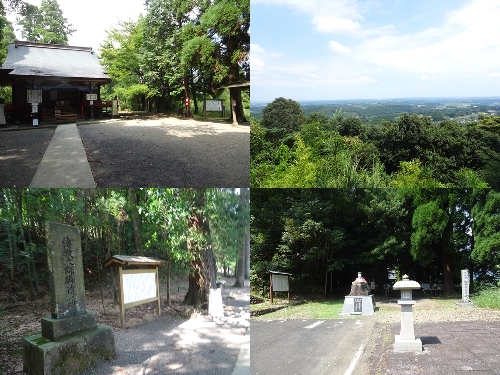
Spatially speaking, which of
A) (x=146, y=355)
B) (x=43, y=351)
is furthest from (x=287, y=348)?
(x=43, y=351)

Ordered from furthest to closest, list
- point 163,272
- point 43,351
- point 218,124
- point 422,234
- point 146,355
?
point 218,124 → point 422,234 → point 163,272 → point 146,355 → point 43,351

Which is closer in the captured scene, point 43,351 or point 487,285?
point 43,351

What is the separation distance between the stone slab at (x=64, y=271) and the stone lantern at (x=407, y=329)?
10.4 ft

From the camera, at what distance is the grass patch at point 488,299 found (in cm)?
631

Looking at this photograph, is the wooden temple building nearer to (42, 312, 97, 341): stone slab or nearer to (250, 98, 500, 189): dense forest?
(250, 98, 500, 189): dense forest

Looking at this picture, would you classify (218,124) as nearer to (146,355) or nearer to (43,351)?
(146,355)

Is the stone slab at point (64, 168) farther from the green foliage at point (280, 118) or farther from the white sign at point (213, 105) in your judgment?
the green foliage at point (280, 118)

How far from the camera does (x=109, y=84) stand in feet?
24.2

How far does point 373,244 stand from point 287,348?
2684 mm

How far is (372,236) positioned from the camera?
6543 millimetres

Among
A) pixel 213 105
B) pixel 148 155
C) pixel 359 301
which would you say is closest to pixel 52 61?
pixel 213 105

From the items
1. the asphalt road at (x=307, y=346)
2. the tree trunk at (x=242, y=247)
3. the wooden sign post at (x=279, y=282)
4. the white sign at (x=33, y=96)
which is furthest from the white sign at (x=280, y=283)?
the white sign at (x=33, y=96)

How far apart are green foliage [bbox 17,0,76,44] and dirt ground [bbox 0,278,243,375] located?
3.10 metres

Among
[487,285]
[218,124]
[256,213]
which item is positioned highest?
[218,124]
